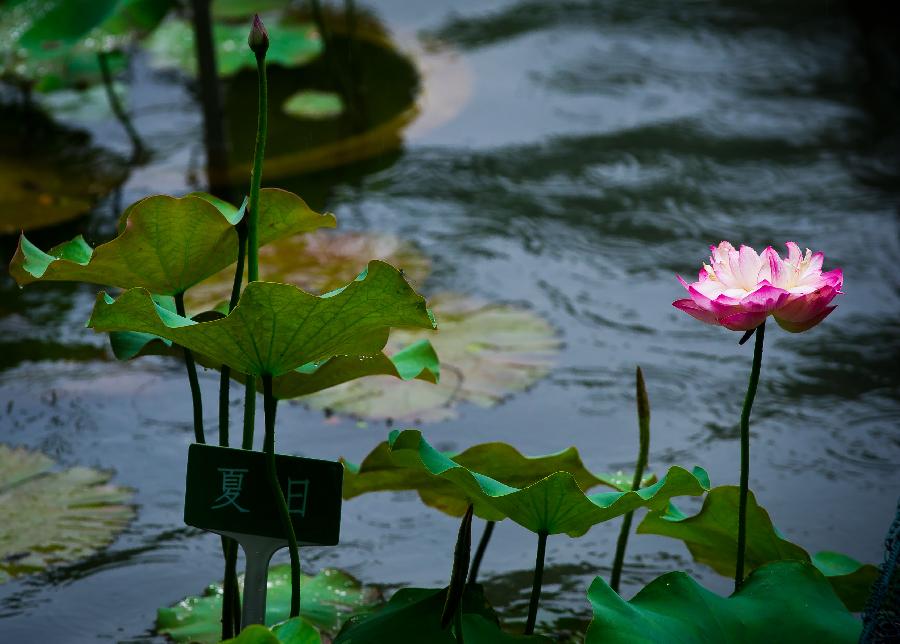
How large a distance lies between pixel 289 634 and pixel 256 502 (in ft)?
0.54

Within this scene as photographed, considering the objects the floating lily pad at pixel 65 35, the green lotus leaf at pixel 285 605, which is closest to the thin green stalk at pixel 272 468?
the green lotus leaf at pixel 285 605

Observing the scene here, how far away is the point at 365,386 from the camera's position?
6.75 feet

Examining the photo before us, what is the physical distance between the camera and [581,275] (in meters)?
2.53

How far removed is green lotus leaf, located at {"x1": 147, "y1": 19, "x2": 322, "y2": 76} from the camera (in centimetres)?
349

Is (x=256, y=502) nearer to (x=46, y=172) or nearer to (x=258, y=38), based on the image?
(x=258, y=38)

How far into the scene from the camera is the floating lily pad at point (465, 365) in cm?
201

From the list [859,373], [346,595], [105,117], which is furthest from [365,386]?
[105,117]

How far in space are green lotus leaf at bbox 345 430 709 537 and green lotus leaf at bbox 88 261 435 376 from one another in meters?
0.13

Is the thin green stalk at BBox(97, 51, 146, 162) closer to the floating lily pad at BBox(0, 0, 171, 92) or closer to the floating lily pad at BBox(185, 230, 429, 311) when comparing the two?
the floating lily pad at BBox(0, 0, 171, 92)

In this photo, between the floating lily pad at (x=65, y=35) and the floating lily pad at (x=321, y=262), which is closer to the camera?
the floating lily pad at (x=321, y=262)

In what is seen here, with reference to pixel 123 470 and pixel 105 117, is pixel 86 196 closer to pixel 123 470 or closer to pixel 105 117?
pixel 105 117

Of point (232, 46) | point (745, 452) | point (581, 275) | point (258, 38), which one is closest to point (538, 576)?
point (745, 452)

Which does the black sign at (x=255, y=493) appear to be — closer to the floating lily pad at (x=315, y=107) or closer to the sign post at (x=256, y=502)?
the sign post at (x=256, y=502)

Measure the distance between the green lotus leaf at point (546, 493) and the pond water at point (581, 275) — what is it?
43 centimetres
